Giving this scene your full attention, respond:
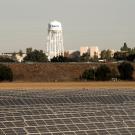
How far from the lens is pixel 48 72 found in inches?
5241

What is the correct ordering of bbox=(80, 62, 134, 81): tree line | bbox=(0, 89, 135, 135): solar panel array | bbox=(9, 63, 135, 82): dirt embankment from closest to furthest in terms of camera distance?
1. bbox=(0, 89, 135, 135): solar panel array
2. bbox=(80, 62, 134, 81): tree line
3. bbox=(9, 63, 135, 82): dirt embankment

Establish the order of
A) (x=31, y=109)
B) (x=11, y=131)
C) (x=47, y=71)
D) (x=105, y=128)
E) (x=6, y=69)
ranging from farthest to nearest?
1. (x=47, y=71)
2. (x=6, y=69)
3. (x=31, y=109)
4. (x=105, y=128)
5. (x=11, y=131)

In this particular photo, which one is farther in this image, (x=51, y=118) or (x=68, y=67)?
(x=68, y=67)

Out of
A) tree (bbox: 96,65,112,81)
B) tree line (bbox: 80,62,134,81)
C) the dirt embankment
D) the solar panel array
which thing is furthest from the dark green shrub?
the solar panel array

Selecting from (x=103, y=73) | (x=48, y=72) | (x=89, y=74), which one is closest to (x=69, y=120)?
(x=103, y=73)

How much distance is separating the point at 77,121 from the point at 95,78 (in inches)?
3708

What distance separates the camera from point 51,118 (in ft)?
93.9

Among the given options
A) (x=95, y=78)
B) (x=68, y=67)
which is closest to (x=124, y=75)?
(x=95, y=78)

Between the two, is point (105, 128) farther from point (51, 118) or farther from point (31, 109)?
point (31, 109)

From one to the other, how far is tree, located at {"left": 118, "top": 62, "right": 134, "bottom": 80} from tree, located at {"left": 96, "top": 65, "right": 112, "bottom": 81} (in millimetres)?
3632

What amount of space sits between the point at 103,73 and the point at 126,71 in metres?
5.86

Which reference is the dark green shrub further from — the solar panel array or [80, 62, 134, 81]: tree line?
the solar panel array

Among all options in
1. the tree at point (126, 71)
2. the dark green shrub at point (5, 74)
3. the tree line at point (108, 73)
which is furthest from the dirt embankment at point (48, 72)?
the tree at point (126, 71)

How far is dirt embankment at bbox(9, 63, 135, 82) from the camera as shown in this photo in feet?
427
